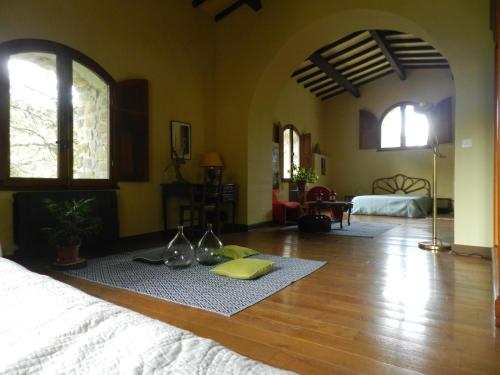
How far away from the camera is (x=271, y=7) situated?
16.1 feet

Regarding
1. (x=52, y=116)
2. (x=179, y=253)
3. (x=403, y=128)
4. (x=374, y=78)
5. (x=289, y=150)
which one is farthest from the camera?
(x=374, y=78)

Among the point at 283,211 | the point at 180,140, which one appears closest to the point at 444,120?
the point at 283,211

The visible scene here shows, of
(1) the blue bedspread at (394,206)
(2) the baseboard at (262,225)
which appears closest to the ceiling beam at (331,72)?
(1) the blue bedspread at (394,206)

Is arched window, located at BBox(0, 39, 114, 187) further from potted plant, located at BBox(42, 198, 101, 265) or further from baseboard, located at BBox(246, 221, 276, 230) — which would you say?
baseboard, located at BBox(246, 221, 276, 230)

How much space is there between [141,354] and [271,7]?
535 centimetres

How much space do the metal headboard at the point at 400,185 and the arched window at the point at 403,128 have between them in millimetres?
895

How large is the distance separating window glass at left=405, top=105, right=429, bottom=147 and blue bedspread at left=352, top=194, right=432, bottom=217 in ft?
6.49

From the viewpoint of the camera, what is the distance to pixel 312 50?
5.14 meters

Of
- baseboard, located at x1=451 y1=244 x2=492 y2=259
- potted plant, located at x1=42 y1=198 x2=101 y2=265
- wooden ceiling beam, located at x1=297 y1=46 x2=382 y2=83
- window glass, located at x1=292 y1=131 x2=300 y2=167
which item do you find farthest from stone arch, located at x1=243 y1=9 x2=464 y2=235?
wooden ceiling beam, located at x1=297 y1=46 x2=382 y2=83

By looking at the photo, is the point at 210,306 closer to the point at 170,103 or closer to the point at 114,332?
the point at 114,332

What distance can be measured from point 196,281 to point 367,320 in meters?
1.19

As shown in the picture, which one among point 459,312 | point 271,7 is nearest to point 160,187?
point 271,7

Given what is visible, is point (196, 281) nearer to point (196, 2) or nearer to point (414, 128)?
point (196, 2)

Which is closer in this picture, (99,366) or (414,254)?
(99,366)
